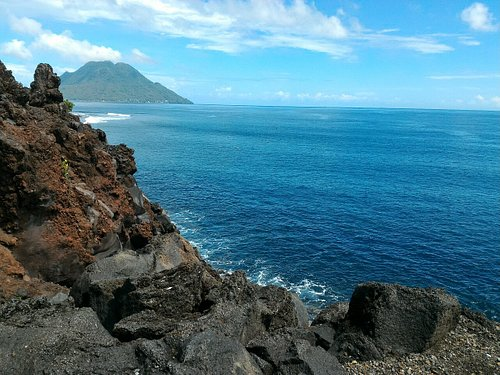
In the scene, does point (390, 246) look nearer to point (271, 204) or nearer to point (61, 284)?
point (271, 204)

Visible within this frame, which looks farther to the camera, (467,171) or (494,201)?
(467,171)

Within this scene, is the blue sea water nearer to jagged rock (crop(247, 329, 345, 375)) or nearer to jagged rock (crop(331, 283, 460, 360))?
jagged rock (crop(331, 283, 460, 360))

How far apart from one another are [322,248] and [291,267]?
22.9 feet

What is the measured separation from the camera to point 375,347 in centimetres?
2305

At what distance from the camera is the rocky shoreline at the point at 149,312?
1577 centimetres

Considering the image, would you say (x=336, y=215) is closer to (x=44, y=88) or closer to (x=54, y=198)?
(x=44, y=88)

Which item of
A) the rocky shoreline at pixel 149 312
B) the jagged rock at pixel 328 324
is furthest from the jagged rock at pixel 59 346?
the jagged rock at pixel 328 324

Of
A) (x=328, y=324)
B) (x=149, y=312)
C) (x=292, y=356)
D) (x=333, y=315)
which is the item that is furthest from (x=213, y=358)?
(x=333, y=315)

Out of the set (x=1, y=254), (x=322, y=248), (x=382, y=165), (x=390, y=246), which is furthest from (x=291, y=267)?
(x=382, y=165)

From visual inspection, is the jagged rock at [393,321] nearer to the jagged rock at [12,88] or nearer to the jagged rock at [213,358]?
the jagged rock at [213,358]

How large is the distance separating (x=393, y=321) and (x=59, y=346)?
16816mm

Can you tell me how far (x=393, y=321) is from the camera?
24.1 meters

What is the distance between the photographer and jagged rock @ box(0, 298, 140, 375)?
1477 centimetres

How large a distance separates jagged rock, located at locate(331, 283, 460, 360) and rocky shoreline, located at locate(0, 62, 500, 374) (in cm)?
6
